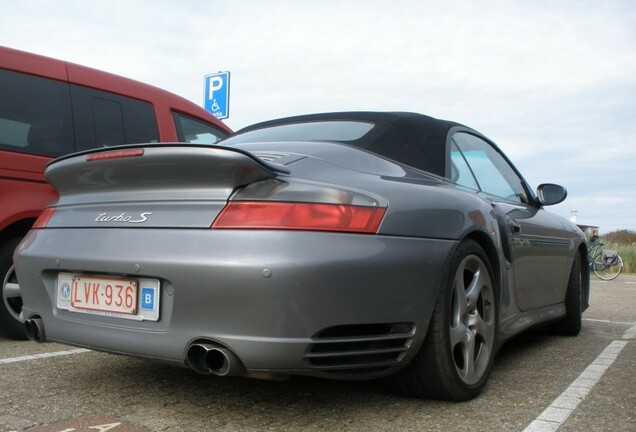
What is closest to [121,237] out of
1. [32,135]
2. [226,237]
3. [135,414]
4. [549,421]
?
[226,237]

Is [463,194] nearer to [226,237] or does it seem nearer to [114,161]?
[226,237]

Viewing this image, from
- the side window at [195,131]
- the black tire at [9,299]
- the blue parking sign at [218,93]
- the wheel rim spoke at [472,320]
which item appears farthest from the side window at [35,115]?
the blue parking sign at [218,93]

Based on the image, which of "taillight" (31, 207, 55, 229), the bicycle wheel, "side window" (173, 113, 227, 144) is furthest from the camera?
the bicycle wheel

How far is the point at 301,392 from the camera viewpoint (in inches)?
113

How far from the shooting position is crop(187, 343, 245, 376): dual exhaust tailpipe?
2229 millimetres

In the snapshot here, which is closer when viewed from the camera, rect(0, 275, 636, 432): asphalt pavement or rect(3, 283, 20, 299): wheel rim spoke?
rect(0, 275, 636, 432): asphalt pavement

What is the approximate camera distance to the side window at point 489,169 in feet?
11.8

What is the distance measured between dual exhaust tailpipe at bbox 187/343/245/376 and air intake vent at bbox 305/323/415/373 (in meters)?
0.24

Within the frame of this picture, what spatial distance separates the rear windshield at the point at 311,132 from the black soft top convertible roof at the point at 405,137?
52 millimetres

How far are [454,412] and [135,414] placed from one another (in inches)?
48.5

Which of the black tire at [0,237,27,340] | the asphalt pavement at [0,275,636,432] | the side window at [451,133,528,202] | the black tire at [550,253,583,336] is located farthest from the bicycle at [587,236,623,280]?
the black tire at [0,237,27,340]

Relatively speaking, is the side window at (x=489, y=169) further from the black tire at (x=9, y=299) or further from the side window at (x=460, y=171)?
the black tire at (x=9, y=299)

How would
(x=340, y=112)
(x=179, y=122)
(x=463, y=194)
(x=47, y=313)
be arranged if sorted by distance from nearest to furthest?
1. (x=47, y=313)
2. (x=463, y=194)
3. (x=340, y=112)
4. (x=179, y=122)

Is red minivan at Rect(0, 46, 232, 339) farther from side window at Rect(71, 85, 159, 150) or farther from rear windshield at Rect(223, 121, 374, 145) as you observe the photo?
rear windshield at Rect(223, 121, 374, 145)
